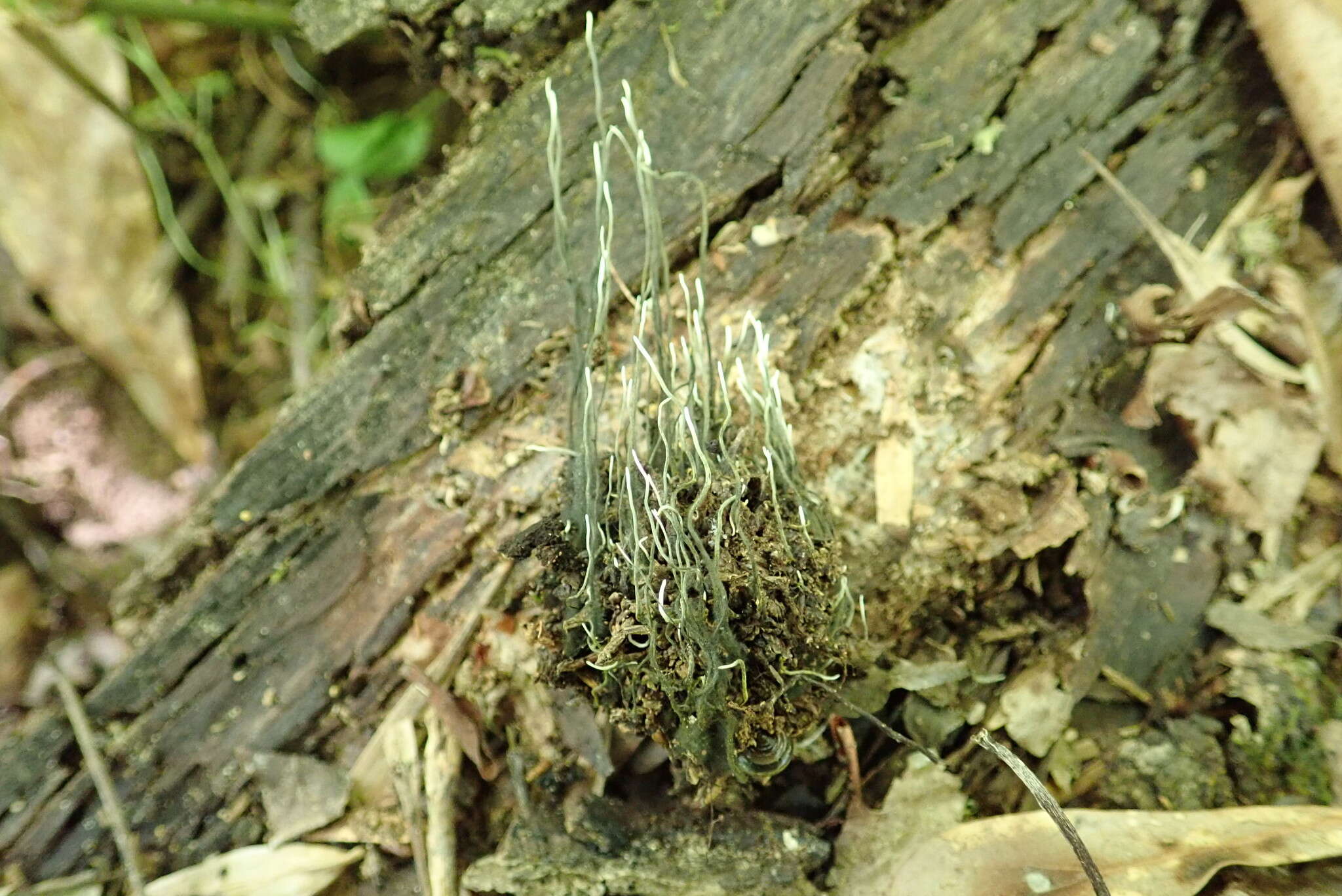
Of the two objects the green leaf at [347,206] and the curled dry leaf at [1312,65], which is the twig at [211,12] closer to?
the green leaf at [347,206]

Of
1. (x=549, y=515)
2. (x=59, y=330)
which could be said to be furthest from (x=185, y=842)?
(x=59, y=330)

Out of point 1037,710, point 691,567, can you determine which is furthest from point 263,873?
point 1037,710

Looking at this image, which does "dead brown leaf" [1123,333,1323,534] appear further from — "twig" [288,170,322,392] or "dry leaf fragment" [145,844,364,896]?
"twig" [288,170,322,392]

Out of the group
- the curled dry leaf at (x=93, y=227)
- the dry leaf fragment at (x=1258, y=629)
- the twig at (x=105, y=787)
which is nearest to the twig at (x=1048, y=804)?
the dry leaf fragment at (x=1258, y=629)

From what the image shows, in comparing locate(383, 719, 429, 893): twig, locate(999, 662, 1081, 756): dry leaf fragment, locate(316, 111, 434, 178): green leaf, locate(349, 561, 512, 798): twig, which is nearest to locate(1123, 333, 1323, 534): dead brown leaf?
locate(999, 662, 1081, 756): dry leaf fragment

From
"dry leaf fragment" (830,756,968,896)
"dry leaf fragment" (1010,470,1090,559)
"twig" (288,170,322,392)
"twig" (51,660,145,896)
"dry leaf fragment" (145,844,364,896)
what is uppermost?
"twig" (288,170,322,392)

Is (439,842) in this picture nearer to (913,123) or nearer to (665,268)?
(665,268)
